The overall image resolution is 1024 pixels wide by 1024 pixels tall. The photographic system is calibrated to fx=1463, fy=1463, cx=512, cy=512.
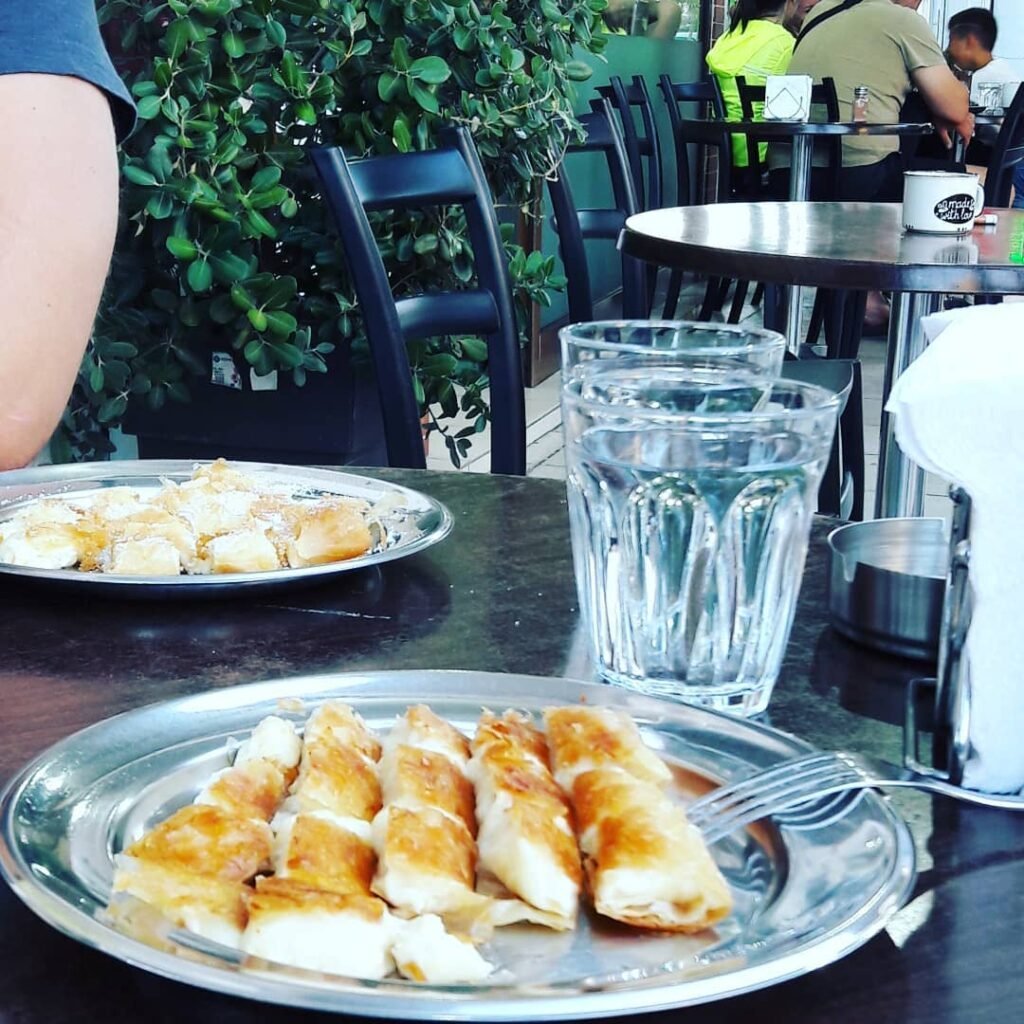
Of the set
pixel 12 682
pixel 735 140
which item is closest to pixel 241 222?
pixel 12 682

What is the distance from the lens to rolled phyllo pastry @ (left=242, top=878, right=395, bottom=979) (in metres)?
0.40

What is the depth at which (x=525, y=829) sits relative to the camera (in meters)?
0.46

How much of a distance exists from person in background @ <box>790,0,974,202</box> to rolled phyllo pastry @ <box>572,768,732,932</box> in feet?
18.7

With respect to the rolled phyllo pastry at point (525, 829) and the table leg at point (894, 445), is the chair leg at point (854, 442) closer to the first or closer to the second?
the table leg at point (894, 445)

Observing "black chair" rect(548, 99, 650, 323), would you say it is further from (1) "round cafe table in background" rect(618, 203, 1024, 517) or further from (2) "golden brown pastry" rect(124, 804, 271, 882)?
(2) "golden brown pastry" rect(124, 804, 271, 882)

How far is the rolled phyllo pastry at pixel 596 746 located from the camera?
517mm

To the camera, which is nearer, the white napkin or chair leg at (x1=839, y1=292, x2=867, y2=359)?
the white napkin

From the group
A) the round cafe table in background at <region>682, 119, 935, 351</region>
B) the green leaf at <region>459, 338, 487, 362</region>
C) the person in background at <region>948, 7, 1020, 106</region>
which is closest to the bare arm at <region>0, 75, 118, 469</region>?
the green leaf at <region>459, 338, 487, 362</region>

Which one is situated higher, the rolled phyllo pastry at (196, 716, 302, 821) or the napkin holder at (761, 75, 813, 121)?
the napkin holder at (761, 75, 813, 121)

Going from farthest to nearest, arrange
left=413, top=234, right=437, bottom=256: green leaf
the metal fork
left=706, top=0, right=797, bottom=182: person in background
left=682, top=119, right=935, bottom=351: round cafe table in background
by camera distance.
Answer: left=706, top=0, right=797, bottom=182: person in background
left=682, top=119, right=935, bottom=351: round cafe table in background
left=413, top=234, right=437, bottom=256: green leaf
the metal fork

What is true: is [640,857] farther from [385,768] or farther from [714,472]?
[714,472]

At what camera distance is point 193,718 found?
1.95 ft

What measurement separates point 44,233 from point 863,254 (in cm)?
113

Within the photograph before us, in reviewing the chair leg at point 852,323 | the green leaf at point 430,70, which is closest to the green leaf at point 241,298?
the green leaf at point 430,70
